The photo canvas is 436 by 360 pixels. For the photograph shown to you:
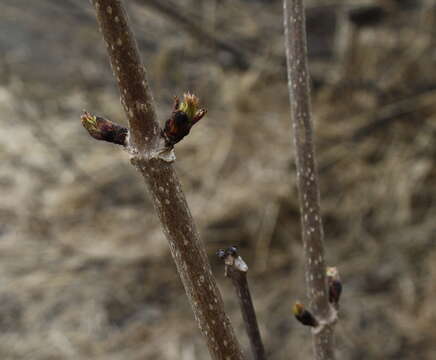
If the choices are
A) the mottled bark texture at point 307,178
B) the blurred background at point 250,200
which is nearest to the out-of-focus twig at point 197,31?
the blurred background at point 250,200

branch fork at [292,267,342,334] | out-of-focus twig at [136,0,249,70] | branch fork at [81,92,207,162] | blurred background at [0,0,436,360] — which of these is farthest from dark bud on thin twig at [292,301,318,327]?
out-of-focus twig at [136,0,249,70]

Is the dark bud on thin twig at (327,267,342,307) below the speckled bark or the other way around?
the other way around

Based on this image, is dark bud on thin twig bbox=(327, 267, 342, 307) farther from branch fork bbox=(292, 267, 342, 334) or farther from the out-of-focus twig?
the out-of-focus twig

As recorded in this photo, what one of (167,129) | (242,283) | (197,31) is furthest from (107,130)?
(197,31)

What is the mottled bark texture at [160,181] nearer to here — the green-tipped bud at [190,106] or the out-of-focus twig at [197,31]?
the green-tipped bud at [190,106]

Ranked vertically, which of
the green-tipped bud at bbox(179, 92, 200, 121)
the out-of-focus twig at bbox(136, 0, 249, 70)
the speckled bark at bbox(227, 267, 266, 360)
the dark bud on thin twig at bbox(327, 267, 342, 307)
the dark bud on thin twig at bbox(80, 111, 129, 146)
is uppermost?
the out-of-focus twig at bbox(136, 0, 249, 70)

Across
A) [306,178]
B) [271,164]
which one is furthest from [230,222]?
[306,178]
